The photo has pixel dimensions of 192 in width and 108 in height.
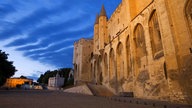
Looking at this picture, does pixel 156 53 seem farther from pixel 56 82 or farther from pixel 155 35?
pixel 56 82

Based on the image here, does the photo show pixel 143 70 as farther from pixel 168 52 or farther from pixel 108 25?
pixel 108 25

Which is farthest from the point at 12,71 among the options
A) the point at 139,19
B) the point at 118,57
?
the point at 139,19

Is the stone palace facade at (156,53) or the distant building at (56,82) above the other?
the stone palace facade at (156,53)

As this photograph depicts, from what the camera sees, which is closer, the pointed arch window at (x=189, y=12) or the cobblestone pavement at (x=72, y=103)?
the cobblestone pavement at (x=72, y=103)

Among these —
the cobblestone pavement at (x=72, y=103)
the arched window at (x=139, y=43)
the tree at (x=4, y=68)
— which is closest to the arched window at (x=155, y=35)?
the arched window at (x=139, y=43)

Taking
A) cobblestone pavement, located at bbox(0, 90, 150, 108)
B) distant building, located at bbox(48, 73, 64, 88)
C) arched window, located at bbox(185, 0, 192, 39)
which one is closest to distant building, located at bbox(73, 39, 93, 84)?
distant building, located at bbox(48, 73, 64, 88)

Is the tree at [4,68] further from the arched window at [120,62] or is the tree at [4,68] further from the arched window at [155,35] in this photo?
the arched window at [155,35]

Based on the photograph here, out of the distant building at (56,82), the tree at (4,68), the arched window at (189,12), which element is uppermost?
the arched window at (189,12)

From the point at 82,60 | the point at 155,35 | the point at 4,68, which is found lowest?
the point at 4,68

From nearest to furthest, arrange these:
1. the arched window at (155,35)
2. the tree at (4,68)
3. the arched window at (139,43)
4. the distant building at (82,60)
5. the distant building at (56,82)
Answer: the arched window at (155,35), the arched window at (139,43), the tree at (4,68), the distant building at (82,60), the distant building at (56,82)

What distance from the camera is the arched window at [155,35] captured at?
13.4 m

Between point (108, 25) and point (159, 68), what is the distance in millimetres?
23590

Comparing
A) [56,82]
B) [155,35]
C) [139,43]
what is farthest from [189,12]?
[56,82]

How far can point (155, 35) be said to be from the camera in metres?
13.9
